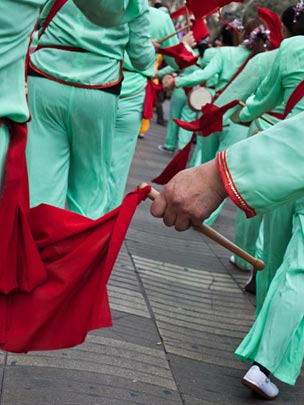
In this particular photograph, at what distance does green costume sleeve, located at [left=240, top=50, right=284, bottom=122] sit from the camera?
4273mm

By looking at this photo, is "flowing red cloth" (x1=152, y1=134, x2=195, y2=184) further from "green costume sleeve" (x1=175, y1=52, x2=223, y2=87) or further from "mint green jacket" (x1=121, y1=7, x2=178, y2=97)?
"green costume sleeve" (x1=175, y1=52, x2=223, y2=87)

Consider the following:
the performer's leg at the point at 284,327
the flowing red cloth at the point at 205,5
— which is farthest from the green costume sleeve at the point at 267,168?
the performer's leg at the point at 284,327

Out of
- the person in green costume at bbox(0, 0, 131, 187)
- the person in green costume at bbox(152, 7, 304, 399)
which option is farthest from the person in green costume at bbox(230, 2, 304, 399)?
the person in green costume at bbox(0, 0, 131, 187)

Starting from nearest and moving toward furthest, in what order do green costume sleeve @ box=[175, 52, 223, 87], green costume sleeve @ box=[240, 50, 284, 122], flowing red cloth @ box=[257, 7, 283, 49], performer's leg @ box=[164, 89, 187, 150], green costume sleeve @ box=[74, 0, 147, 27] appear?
1. green costume sleeve @ box=[74, 0, 147, 27]
2. green costume sleeve @ box=[240, 50, 284, 122]
3. flowing red cloth @ box=[257, 7, 283, 49]
4. green costume sleeve @ box=[175, 52, 223, 87]
5. performer's leg @ box=[164, 89, 187, 150]

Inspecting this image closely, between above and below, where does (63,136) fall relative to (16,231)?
below

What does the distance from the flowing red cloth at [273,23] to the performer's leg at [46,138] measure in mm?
2134

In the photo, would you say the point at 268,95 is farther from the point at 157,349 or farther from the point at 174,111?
the point at 174,111

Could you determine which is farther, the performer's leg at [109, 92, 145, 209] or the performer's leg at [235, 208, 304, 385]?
the performer's leg at [109, 92, 145, 209]

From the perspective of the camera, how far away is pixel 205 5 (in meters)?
2.83

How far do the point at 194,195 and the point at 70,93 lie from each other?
2.08 meters

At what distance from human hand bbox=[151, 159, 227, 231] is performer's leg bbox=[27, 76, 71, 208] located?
193 cm

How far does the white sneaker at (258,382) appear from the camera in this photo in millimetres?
3633

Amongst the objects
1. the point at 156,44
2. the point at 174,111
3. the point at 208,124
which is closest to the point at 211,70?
the point at 156,44

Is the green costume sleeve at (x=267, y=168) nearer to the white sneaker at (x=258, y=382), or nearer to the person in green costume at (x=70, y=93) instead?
the white sneaker at (x=258, y=382)
